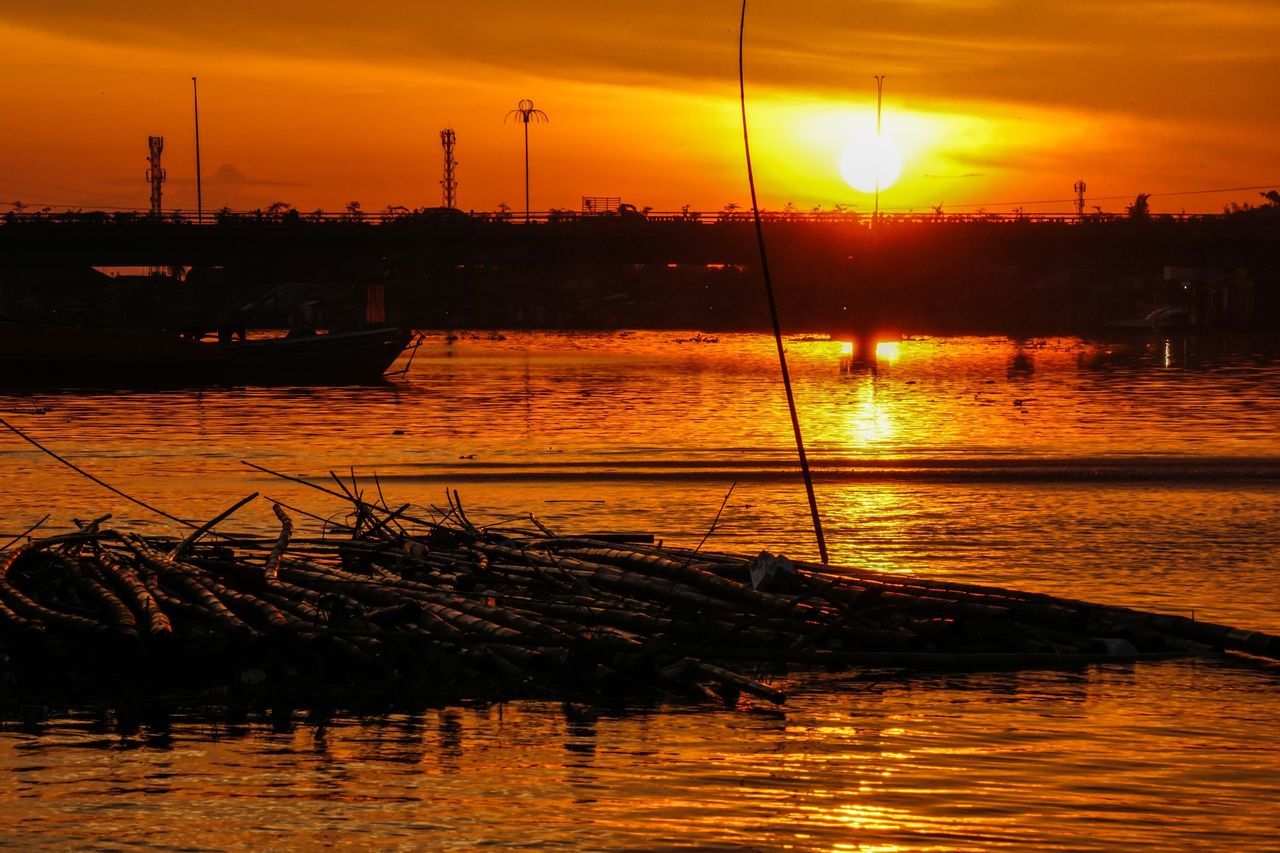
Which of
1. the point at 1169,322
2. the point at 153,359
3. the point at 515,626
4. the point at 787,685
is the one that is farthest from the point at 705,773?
the point at 1169,322

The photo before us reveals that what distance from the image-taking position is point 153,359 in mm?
82938

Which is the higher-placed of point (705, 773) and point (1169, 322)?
point (1169, 322)

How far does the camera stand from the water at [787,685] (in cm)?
Answer: 1098

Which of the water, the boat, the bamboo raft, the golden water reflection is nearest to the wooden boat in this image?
the water

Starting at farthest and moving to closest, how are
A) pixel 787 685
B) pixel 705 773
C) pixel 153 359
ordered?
1. pixel 153 359
2. pixel 787 685
3. pixel 705 773

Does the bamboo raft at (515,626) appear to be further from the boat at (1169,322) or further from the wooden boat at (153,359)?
the boat at (1169,322)

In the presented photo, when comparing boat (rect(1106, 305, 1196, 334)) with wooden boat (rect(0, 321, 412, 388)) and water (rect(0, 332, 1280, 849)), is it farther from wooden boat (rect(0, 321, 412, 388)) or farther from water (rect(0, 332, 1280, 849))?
water (rect(0, 332, 1280, 849))

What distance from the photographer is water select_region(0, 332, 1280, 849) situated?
11.0 m

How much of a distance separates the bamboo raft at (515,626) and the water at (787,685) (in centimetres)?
45

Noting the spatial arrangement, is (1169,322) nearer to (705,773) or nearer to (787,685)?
(787,685)

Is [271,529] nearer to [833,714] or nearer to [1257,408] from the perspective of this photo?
[833,714]

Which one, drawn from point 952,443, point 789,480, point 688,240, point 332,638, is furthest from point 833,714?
point 688,240

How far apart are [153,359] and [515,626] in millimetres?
72009

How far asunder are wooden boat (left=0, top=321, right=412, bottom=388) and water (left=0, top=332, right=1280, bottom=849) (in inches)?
760
